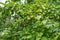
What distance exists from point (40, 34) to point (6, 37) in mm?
490

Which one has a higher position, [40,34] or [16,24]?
[16,24]

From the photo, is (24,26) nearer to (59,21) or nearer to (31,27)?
(31,27)

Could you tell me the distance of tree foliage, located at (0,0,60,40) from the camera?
6.88 feet

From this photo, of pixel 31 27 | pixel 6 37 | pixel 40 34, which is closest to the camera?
pixel 40 34

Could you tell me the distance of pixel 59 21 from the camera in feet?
7.43

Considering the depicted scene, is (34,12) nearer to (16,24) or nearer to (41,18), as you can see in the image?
(41,18)

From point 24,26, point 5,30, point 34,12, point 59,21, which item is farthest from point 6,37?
point 59,21

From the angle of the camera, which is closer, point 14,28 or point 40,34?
point 40,34

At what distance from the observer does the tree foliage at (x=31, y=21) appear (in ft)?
6.88

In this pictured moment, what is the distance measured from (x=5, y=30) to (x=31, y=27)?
33cm

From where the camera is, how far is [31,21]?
2229 mm

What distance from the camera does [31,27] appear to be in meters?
2.20

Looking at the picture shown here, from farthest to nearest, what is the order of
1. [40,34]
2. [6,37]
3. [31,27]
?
[6,37] → [31,27] → [40,34]

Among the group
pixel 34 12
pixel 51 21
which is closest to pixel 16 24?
pixel 34 12
